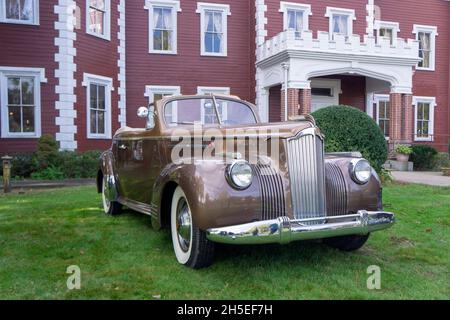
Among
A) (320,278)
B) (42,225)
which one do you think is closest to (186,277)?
(320,278)

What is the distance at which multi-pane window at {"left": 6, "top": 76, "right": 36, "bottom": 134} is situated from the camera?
1309 cm

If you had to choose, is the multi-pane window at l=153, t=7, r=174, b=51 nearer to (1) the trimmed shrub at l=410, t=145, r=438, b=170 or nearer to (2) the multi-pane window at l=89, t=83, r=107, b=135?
(2) the multi-pane window at l=89, t=83, r=107, b=135

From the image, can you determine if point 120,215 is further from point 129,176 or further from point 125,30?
point 125,30

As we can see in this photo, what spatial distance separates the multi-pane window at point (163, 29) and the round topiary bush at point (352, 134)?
31.0ft

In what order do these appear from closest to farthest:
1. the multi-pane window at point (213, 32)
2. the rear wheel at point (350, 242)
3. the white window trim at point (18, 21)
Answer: the rear wheel at point (350, 242) < the white window trim at point (18, 21) < the multi-pane window at point (213, 32)

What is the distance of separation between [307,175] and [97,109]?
40.1 ft

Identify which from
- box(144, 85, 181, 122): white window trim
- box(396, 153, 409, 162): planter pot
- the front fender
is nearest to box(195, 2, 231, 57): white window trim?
box(144, 85, 181, 122): white window trim

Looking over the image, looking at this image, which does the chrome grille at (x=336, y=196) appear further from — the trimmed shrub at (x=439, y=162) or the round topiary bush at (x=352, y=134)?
the trimmed shrub at (x=439, y=162)

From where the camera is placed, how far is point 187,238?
4.07 meters

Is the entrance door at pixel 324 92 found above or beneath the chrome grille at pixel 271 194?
above

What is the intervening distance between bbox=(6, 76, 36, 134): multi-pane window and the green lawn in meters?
7.77

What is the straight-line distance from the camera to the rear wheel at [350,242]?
4.61m

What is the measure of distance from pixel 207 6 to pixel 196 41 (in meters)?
1.52

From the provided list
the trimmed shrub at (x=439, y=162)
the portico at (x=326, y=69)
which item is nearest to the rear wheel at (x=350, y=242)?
the portico at (x=326, y=69)
